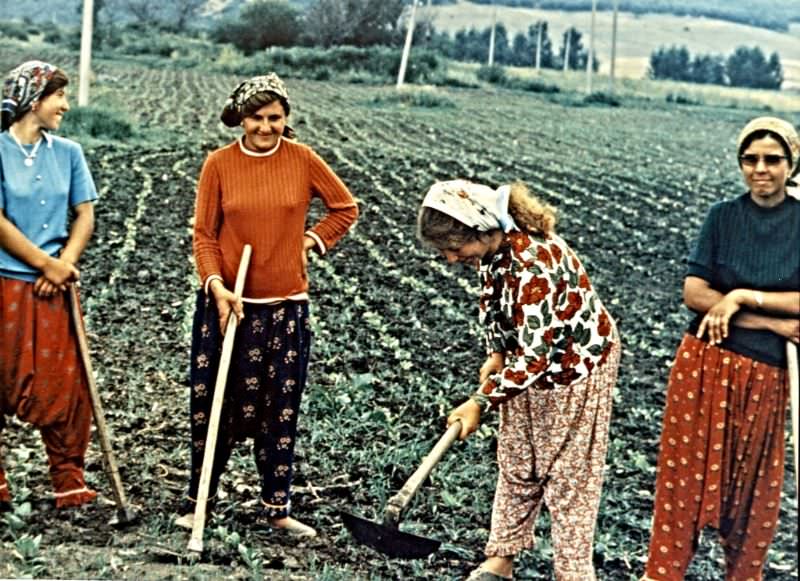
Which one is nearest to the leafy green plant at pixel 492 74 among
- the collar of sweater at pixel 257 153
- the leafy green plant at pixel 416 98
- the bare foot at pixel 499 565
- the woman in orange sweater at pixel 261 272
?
the leafy green plant at pixel 416 98

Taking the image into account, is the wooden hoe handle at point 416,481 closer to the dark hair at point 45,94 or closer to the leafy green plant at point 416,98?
the dark hair at point 45,94

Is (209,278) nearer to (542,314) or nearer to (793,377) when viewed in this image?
(542,314)

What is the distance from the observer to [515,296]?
2.94 metres

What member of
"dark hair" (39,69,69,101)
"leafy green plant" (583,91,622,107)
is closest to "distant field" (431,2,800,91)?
"leafy green plant" (583,91,622,107)

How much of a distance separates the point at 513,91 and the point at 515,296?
102 inches

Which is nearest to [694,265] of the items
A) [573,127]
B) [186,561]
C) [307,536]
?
A: [307,536]

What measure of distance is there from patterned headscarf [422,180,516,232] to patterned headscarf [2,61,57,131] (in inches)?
45.3

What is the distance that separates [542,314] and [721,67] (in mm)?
2572

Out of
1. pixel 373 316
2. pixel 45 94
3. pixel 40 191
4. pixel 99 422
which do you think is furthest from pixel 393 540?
pixel 373 316

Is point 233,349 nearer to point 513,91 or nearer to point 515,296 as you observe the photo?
point 515,296

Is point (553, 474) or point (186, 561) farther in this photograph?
point (186, 561)

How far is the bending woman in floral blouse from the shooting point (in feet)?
9.65

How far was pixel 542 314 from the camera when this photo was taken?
2.94m

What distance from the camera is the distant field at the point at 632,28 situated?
4887 millimetres
